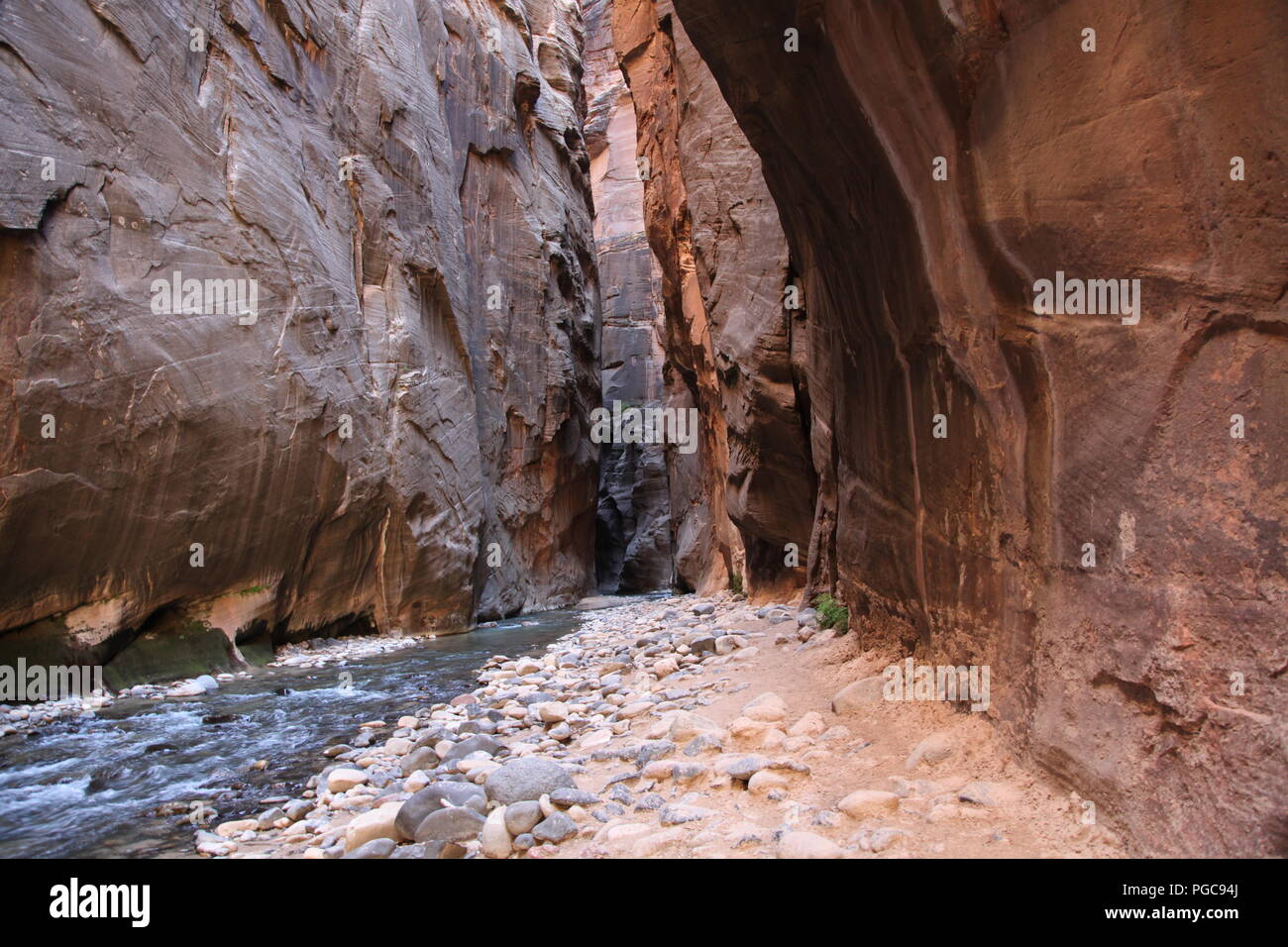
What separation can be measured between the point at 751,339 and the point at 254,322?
24.2 feet

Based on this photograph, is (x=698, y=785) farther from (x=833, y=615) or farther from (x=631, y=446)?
(x=631, y=446)

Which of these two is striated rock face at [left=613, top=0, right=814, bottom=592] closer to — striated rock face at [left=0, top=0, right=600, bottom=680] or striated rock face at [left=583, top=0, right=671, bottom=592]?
striated rock face at [left=0, top=0, right=600, bottom=680]

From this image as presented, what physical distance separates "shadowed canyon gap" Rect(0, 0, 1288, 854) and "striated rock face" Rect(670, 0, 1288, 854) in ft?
0.05

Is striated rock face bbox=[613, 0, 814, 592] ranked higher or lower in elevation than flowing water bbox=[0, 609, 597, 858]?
higher

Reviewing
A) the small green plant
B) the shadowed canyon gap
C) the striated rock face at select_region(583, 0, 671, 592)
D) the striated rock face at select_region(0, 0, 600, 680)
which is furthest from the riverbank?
the striated rock face at select_region(583, 0, 671, 592)

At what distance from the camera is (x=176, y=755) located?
21.1 ft

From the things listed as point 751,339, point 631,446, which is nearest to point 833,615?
point 751,339

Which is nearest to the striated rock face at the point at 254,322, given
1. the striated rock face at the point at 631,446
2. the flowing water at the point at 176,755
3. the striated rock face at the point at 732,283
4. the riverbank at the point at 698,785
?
the flowing water at the point at 176,755

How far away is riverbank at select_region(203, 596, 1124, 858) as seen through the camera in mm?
3398

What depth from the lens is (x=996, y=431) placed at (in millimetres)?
4125

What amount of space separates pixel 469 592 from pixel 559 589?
924cm

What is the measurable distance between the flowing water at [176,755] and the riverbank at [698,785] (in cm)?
40

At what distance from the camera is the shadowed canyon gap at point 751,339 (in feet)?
10.1
